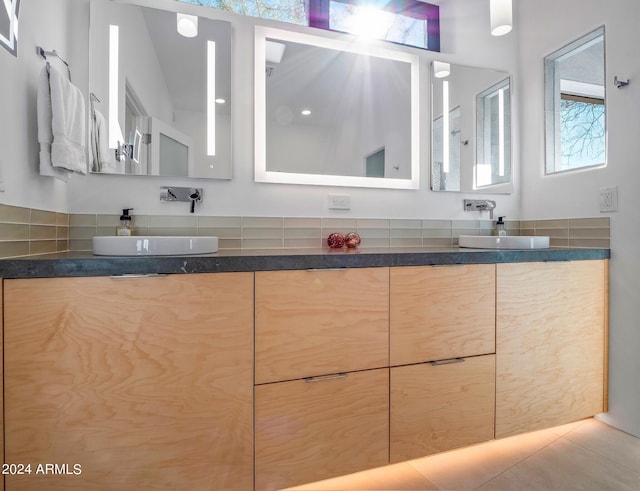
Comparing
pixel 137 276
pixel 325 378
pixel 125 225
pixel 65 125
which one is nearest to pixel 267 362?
pixel 325 378

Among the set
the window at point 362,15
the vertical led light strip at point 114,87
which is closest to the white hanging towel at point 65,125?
the vertical led light strip at point 114,87

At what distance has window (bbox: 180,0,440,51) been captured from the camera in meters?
1.85

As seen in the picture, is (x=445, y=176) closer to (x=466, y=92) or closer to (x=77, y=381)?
(x=466, y=92)

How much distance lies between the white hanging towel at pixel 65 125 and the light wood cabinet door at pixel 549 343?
1.72 meters

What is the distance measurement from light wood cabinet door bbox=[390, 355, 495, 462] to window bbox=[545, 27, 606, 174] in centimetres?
130

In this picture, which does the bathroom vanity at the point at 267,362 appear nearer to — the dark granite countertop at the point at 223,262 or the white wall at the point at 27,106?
the dark granite countertop at the point at 223,262

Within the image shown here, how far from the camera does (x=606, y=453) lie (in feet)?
5.08

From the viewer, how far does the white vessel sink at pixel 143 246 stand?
116cm

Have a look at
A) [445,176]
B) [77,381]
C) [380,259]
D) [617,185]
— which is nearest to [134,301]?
[77,381]

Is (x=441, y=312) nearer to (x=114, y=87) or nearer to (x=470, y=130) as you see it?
(x=470, y=130)

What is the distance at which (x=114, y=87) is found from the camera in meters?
1.57

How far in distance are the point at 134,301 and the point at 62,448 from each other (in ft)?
1.54

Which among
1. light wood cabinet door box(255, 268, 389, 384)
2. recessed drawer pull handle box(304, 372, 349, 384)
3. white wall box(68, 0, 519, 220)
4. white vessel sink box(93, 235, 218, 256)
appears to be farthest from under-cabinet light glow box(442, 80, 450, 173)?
white vessel sink box(93, 235, 218, 256)

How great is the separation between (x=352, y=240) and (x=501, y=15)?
137 cm
